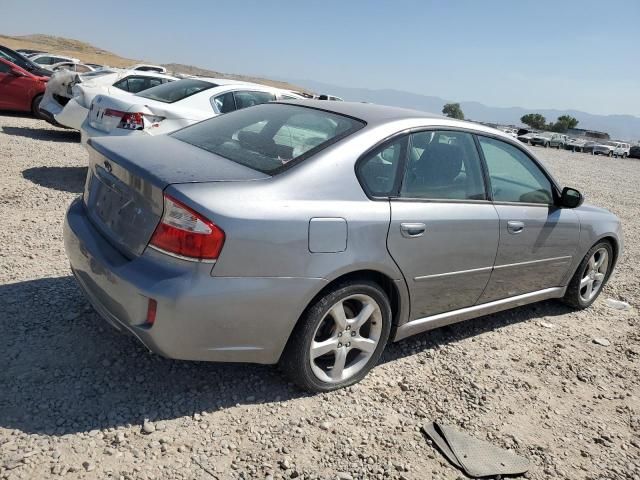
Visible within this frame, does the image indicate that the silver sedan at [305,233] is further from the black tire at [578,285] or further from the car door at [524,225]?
the black tire at [578,285]

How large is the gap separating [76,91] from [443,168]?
23.1 ft

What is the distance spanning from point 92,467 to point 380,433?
140 centimetres

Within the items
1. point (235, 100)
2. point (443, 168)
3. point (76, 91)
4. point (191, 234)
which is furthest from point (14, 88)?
point (191, 234)

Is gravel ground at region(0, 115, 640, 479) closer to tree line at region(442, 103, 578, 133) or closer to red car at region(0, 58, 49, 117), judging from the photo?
red car at region(0, 58, 49, 117)

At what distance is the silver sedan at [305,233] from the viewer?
247cm

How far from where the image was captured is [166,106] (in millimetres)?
6836

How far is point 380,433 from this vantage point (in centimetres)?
283

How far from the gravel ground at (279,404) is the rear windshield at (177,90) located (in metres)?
3.38

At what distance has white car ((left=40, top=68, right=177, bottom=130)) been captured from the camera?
323 inches

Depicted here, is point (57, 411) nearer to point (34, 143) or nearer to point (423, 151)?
point (423, 151)

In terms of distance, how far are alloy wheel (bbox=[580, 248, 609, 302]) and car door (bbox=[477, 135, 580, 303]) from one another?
591 millimetres

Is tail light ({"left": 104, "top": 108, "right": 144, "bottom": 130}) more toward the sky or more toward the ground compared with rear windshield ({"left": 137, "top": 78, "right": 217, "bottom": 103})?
more toward the ground

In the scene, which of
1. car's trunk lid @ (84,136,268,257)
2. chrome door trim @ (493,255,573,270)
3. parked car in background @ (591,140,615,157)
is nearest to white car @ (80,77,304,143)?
car's trunk lid @ (84,136,268,257)

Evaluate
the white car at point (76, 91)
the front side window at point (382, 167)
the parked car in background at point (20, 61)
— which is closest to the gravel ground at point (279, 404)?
the front side window at point (382, 167)
